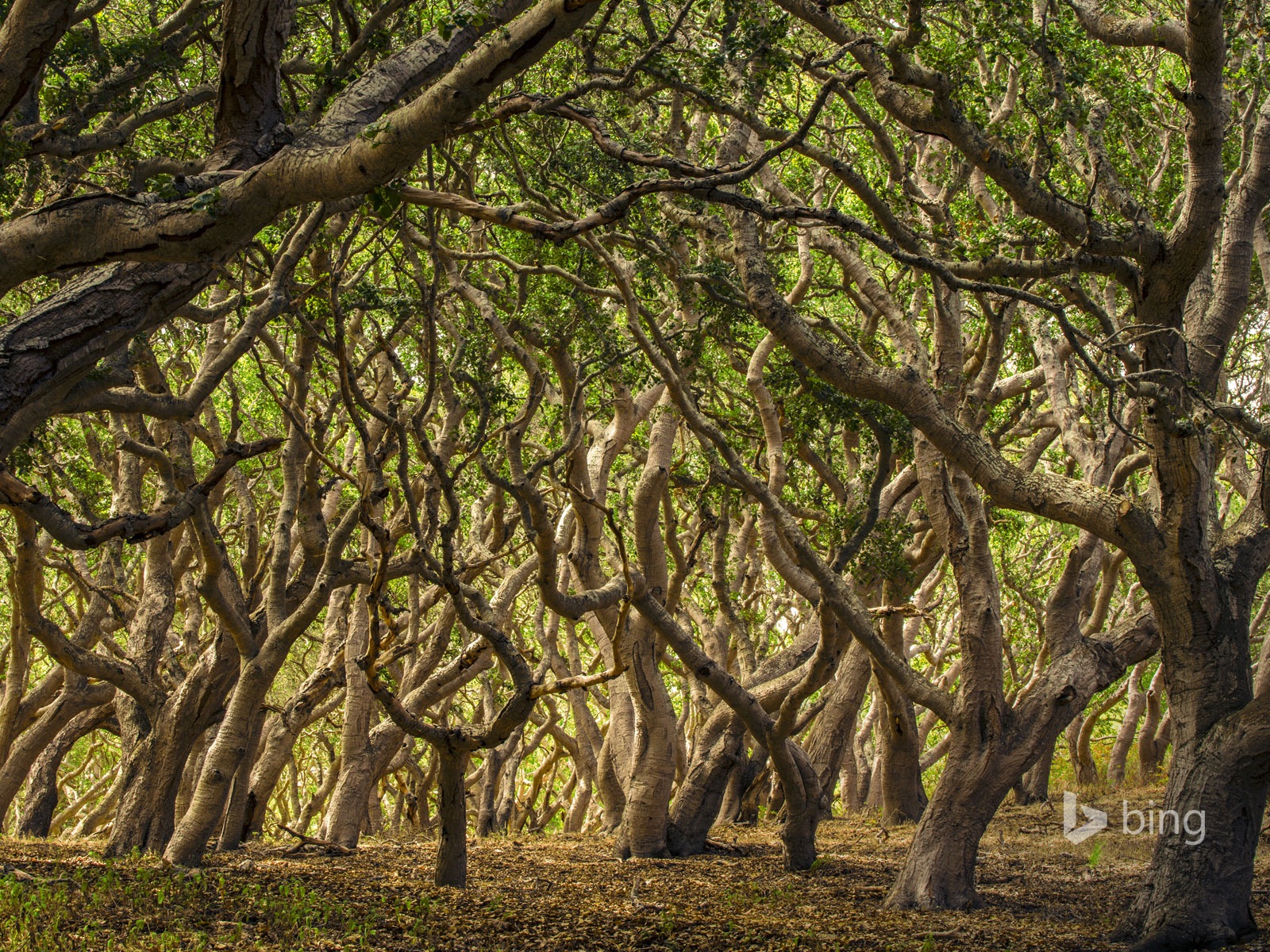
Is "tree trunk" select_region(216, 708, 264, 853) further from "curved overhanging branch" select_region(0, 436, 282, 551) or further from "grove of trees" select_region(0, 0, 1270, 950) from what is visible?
"curved overhanging branch" select_region(0, 436, 282, 551)

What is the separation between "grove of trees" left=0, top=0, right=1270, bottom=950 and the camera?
17.6ft

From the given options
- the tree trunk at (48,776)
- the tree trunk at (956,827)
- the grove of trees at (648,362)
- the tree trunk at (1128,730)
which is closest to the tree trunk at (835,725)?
the grove of trees at (648,362)

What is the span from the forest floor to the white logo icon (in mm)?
612

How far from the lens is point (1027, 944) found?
288 inches

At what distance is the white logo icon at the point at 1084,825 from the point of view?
13227 mm

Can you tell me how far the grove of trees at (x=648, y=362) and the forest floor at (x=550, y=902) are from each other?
0.58 m

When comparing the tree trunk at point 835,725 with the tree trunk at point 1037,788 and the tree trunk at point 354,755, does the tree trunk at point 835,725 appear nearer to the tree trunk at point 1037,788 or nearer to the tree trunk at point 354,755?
the tree trunk at point 354,755

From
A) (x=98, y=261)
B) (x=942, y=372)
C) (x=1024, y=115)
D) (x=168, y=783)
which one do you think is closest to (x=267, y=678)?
(x=168, y=783)

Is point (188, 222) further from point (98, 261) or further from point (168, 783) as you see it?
point (168, 783)

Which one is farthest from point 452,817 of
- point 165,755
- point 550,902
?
point 165,755

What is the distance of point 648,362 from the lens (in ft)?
35.0

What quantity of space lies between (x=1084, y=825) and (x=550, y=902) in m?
8.26

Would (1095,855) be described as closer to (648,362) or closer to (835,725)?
(835,725)

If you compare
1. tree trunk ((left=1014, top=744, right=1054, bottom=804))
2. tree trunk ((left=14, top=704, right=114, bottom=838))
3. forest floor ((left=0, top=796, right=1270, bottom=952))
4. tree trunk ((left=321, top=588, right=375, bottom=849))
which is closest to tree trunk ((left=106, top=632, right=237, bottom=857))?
forest floor ((left=0, top=796, right=1270, bottom=952))
